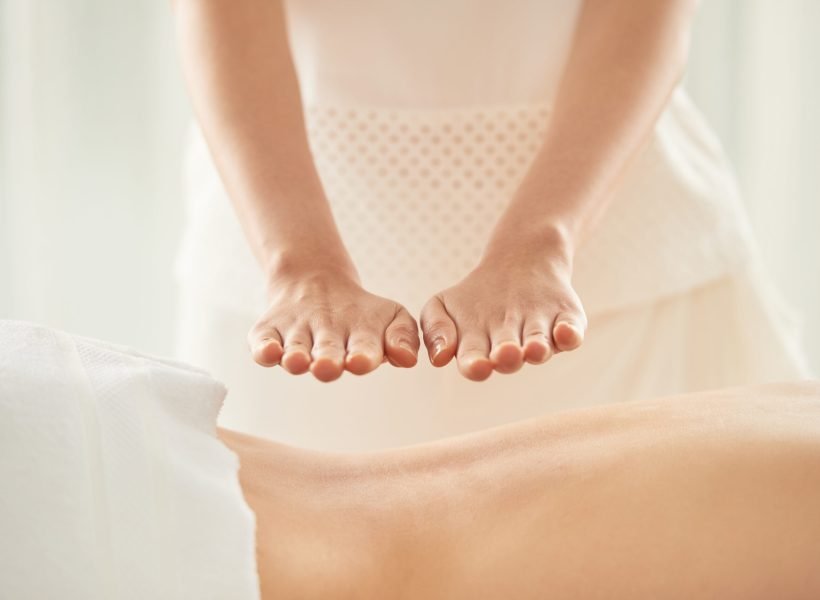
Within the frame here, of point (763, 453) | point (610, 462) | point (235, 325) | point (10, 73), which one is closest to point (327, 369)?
point (610, 462)

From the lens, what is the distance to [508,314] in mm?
1099

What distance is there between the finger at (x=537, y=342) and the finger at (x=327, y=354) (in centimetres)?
17

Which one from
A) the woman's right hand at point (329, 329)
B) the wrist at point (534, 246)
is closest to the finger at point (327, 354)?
the woman's right hand at point (329, 329)

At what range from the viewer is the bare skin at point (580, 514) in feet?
2.57

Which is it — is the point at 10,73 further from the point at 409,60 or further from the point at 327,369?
the point at 327,369

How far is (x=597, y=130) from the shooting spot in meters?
1.34

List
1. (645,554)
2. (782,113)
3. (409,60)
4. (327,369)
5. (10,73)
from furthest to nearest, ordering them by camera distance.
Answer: (782,113) < (10,73) < (409,60) < (327,369) < (645,554)

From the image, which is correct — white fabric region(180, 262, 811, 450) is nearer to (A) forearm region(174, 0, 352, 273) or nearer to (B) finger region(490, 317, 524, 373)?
(A) forearm region(174, 0, 352, 273)

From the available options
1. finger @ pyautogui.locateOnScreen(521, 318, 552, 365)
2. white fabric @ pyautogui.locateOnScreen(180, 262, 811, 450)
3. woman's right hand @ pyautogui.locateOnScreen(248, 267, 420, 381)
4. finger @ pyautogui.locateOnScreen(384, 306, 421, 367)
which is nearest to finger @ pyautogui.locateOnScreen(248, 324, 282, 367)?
woman's right hand @ pyautogui.locateOnScreen(248, 267, 420, 381)

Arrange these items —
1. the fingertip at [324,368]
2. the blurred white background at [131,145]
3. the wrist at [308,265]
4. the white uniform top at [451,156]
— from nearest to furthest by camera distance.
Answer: the fingertip at [324,368] < the wrist at [308,265] < the white uniform top at [451,156] < the blurred white background at [131,145]

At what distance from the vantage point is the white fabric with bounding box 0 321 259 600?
683 mm

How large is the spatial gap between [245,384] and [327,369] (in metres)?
0.60

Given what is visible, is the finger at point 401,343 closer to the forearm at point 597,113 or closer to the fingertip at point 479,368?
the fingertip at point 479,368

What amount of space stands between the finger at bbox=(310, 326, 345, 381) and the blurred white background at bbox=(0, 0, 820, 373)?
1798mm
